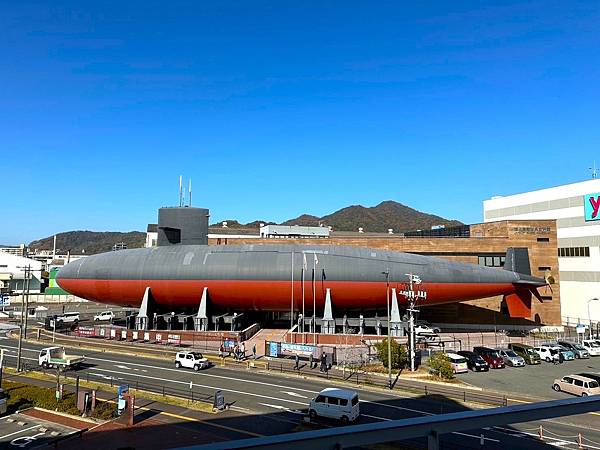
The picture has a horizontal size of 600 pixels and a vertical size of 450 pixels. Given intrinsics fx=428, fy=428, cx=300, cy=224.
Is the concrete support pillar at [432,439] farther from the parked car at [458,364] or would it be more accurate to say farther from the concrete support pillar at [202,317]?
the concrete support pillar at [202,317]

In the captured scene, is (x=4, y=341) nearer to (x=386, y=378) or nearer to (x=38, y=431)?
(x=38, y=431)

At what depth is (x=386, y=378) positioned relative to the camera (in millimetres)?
37562

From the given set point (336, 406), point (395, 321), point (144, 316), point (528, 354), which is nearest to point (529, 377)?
point (528, 354)

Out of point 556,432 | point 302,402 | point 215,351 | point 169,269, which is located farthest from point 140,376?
point 556,432

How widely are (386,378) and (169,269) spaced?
107 ft

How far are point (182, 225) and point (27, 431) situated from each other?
1604 inches

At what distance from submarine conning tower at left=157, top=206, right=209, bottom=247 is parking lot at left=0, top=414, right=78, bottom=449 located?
3723 cm

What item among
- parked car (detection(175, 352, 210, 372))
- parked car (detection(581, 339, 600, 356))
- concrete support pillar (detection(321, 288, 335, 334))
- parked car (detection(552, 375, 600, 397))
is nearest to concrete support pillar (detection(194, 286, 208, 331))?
parked car (detection(175, 352, 210, 372))

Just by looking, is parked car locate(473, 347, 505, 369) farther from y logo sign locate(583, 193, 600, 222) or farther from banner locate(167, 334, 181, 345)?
y logo sign locate(583, 193, 600, 222)

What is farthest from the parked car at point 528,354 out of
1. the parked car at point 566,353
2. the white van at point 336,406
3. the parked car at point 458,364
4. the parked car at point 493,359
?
the white van at point 336,406

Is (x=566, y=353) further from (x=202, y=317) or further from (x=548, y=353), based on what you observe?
(x=202, y=317)

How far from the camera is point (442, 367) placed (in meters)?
37.1

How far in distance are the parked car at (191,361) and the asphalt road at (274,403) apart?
702 millimetres

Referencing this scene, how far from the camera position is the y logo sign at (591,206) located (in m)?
71.9
